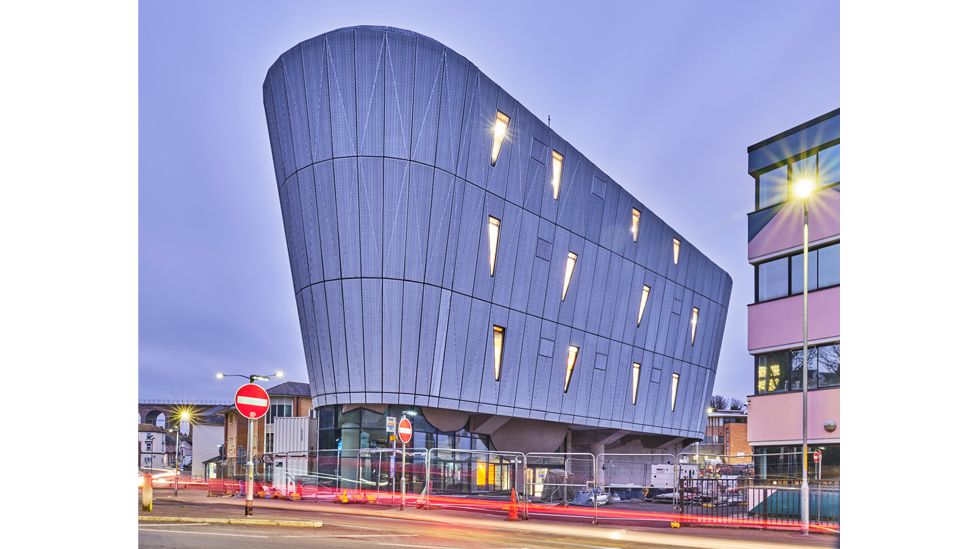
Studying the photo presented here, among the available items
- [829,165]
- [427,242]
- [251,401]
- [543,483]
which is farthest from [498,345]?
[251,401]

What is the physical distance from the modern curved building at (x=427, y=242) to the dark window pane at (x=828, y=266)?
52.4 ft

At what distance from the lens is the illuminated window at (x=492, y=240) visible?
36406 mm

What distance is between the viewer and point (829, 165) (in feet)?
72.4

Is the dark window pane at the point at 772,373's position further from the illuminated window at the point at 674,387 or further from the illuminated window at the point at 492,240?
the illuminated window at the point at 674,387

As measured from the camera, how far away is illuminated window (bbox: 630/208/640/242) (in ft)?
155

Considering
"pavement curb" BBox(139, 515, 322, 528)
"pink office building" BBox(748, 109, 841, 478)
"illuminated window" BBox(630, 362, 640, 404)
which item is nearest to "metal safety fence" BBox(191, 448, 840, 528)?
"pink office building" BBox(748, 109, 841, 478)

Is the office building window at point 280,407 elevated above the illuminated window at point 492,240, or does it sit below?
below

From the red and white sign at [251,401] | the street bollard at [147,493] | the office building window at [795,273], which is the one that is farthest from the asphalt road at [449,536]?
the office building window at [795,273]

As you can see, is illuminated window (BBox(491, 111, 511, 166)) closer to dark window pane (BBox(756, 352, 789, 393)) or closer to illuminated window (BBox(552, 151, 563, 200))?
illuminated window (BBox(552, 151, 563, 200))

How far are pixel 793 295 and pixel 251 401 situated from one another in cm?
1695

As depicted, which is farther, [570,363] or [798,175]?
[570,363]

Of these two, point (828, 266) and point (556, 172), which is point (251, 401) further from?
point (556, 172)

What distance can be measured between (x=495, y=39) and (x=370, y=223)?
9.44 m
